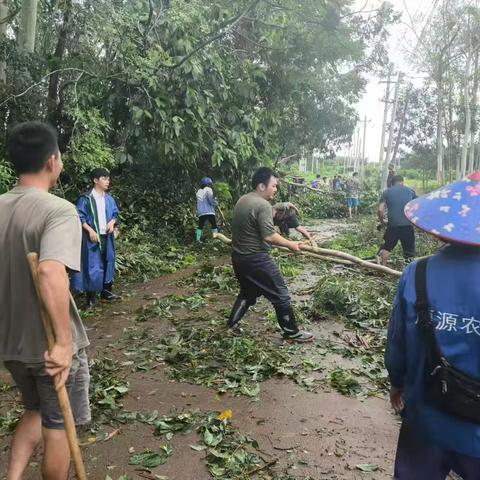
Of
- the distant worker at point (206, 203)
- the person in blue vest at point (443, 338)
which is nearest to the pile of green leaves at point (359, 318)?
the person in blue vest at point (443, 338)

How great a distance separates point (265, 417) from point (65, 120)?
7.50 metres

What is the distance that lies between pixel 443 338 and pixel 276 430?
218 cm

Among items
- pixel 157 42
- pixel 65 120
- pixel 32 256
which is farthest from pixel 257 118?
pixel 32 256

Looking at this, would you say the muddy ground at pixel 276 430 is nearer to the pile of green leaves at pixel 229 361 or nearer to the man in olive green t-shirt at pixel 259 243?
the pile of green leaves at pixel 229 361

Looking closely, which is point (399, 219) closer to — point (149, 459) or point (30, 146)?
point (149, 459)

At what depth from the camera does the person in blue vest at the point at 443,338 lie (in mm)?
1714

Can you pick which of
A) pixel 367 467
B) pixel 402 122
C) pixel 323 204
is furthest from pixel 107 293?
pixel 402 122

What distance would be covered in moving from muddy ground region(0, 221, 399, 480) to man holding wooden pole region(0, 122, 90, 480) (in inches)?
42.1

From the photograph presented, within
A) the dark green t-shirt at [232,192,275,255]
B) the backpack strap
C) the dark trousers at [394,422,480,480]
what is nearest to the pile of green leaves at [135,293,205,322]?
the dark green t-shirt at [232,192,275,255]

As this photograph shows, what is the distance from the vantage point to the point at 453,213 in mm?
1795

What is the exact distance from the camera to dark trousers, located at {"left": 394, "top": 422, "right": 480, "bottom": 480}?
5.93 feet

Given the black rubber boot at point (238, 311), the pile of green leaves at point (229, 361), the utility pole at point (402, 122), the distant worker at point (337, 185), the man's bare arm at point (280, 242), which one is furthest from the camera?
the utility pole at point (402, 122)

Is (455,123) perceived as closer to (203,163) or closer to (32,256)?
(203,163)

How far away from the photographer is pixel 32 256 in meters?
1.99
